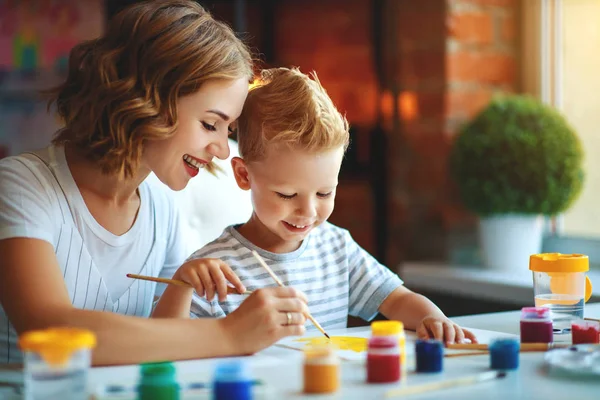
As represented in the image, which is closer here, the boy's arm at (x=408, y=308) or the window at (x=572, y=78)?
the boy's arm at (x=408, y=308)

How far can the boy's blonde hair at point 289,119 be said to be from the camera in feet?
4.82

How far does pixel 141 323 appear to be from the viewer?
1153 mm

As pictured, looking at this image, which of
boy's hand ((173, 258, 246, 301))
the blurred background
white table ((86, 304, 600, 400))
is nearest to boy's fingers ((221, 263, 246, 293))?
boy's hand ((173, 258, 246, 301))

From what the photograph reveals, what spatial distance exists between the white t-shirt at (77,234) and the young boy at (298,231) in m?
0.13

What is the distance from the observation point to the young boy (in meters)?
1.46

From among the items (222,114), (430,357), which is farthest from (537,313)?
(222,114)

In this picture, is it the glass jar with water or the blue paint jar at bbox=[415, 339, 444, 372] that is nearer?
the blue paint jar at bbox=[415, 339, 444, 372]

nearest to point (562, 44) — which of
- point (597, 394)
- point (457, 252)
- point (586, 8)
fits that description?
point (586, 8)

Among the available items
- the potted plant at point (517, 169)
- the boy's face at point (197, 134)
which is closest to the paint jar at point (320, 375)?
the boy's face at point (197, 134)

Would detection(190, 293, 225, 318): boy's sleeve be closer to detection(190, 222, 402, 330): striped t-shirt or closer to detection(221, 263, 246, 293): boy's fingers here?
detection(190, 222, 402, 330): striped t-shirt

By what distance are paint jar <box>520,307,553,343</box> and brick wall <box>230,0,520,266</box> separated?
1.66 m

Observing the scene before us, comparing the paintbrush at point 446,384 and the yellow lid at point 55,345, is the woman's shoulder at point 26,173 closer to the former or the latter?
the yellow lid at point 55,345

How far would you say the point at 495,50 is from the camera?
9.61ft

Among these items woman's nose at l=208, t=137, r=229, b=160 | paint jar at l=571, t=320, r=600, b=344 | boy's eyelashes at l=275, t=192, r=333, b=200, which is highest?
woman's nose at l=208, t=137, r=229, b=160
